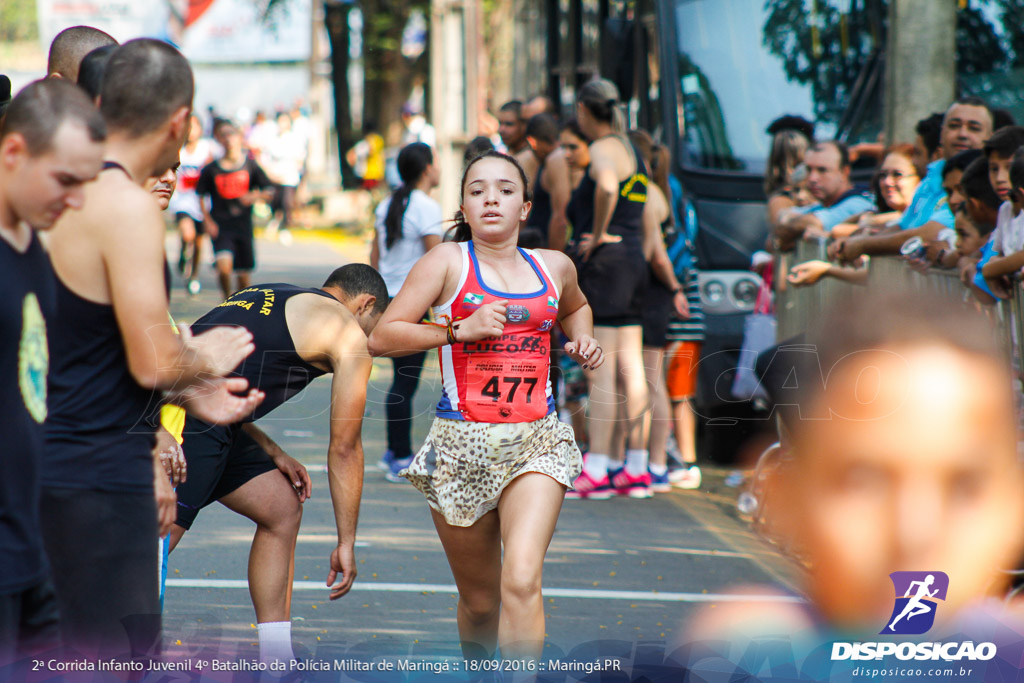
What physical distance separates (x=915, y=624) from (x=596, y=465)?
3.61 metres

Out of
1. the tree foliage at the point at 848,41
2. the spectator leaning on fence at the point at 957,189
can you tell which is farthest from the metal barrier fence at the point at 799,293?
the tree foliage at the point at 848,41

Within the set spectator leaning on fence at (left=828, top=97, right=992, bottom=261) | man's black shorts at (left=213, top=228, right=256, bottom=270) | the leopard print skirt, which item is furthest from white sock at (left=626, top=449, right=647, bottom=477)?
man's black shorts at (left=213, top=228, right=256, bottom=270)

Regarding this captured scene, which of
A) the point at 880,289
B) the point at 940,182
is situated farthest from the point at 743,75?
the point at 880,289

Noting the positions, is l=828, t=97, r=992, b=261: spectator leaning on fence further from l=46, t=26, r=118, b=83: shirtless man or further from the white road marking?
l=46, t=26, r=118, b=83: shirtless man

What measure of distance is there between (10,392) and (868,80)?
8.27 m

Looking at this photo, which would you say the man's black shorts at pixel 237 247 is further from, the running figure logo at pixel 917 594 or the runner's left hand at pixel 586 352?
the running figure logo at pixel 917 594

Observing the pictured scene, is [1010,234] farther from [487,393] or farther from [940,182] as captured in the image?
[487,393]

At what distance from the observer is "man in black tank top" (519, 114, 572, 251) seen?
28.0 ft

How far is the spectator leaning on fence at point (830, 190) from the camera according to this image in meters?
8.20

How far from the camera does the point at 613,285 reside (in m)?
7.80

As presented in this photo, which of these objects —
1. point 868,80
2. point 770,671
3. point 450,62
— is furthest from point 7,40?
point 770,671

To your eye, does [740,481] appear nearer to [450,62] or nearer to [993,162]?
[993,162]

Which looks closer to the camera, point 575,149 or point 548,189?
point 575,149

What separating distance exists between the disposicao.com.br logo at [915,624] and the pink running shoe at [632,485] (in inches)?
141
